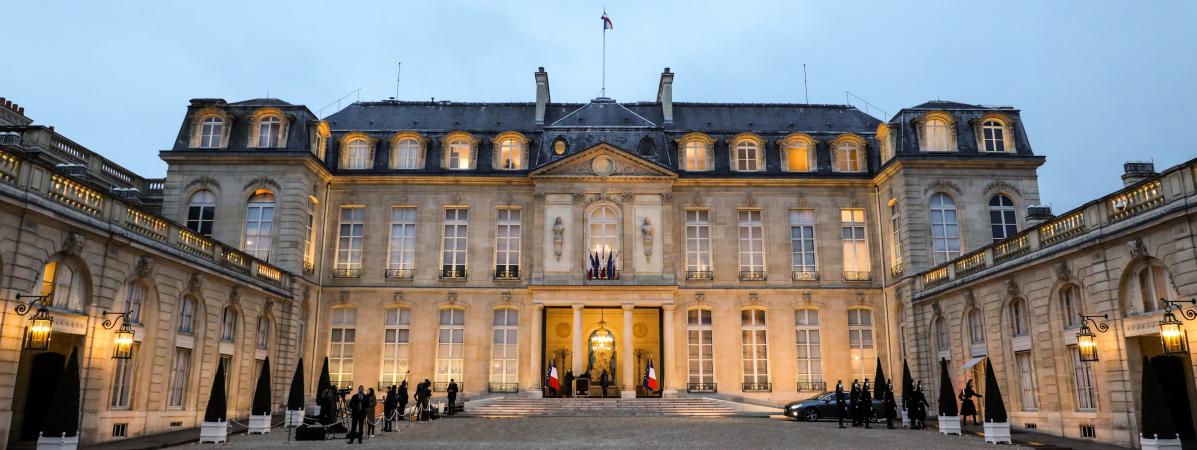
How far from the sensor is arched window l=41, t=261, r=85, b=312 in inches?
649

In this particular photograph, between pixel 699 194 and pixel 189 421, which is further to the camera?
A: pixel 699 194

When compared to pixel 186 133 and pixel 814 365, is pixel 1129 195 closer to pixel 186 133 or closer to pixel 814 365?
pixel 814 365

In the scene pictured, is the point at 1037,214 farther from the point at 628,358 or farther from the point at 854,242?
the point at 628,358

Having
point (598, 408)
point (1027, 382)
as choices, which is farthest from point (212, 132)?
point (1027, 382)

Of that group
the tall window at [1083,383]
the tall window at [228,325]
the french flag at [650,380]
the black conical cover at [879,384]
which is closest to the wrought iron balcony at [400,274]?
Answer: the tall window at [228,325]

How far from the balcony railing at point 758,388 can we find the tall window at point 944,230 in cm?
731

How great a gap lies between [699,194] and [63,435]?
22.6 meters

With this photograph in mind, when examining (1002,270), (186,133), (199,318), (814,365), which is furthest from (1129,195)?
(186,133)

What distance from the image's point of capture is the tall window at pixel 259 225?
29.0 m

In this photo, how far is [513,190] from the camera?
3206cm

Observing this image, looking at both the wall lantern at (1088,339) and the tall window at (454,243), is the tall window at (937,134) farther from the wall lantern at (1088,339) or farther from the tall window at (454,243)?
the tall window at (454,243)

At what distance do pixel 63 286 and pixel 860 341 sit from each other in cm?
2496

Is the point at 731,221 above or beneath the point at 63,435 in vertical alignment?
above

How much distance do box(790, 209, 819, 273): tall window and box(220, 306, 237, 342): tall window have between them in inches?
756
